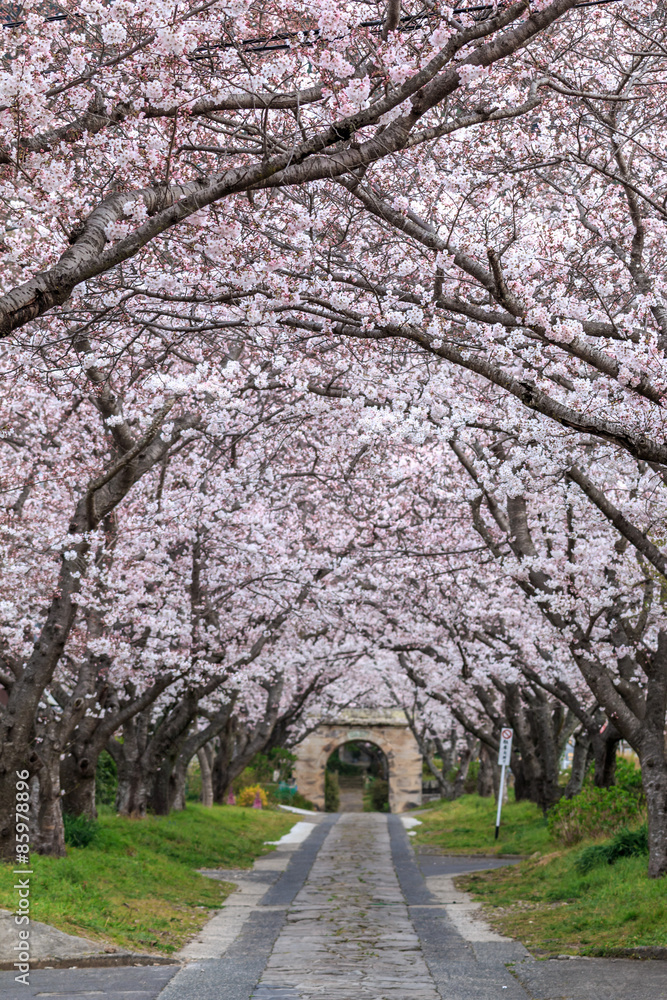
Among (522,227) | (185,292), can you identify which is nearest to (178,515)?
(185,292)

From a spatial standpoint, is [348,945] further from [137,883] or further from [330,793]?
[330,793]

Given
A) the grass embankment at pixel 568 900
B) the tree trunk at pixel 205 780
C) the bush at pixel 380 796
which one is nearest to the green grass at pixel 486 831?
the grass embankment at pixel 568 900

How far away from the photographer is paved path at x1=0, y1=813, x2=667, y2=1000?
729cm

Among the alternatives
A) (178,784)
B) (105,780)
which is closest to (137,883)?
(178,784)

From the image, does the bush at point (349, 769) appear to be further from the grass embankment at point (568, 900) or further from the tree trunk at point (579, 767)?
the grass embankment at point (568, 900)

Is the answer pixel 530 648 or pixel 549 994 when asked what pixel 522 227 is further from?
pixel 530 648

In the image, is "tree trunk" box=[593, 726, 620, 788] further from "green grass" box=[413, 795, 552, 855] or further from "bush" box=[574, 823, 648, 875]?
"bush" box=[574, 823, 648, 875]

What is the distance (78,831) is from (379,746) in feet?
123

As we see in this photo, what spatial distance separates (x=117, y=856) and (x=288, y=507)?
5838mm

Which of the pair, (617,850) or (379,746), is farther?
(379,746)

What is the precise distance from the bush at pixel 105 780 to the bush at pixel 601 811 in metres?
10.2

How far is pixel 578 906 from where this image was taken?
11.1 m

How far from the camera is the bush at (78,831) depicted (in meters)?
12.6

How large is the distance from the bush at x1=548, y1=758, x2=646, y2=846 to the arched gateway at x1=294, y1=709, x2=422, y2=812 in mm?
32264
